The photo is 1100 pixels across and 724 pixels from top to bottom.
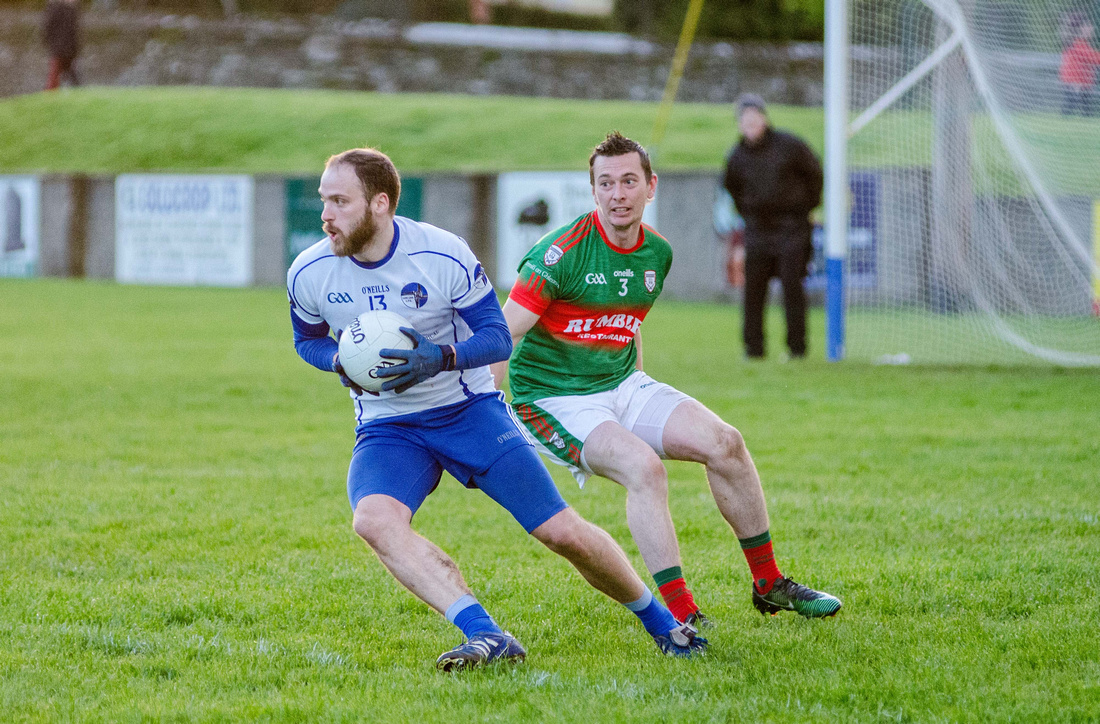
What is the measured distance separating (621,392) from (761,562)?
0.89m

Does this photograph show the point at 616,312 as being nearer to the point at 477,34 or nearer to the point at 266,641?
the point at 266,641

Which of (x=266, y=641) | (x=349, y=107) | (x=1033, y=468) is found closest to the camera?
(x=266, y=641)

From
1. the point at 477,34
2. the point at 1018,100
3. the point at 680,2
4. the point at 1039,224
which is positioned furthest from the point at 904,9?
the point at 680,2

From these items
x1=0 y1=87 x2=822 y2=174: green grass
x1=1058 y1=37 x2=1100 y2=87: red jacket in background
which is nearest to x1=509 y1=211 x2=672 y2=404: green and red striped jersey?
x1=1058 y1=37 x2=1100 y2=87: red jacket in background

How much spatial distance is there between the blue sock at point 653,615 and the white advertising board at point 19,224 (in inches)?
1011

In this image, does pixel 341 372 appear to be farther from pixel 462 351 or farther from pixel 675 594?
pixel 675 594

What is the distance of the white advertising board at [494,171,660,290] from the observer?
2383 cm

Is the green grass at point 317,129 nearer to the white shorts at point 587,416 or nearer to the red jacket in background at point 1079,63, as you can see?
the red jacket in background at point 1079,63

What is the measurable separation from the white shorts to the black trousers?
28.8 ft

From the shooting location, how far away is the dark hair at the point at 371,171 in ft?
14.9

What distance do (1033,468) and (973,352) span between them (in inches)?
280

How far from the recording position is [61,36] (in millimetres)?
36125

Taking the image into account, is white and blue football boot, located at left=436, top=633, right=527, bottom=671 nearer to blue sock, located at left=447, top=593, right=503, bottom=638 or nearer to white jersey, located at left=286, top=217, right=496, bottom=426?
blue sock, located at left=447, top=593, right=503, bottom=638

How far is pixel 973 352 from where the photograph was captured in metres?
15.0
